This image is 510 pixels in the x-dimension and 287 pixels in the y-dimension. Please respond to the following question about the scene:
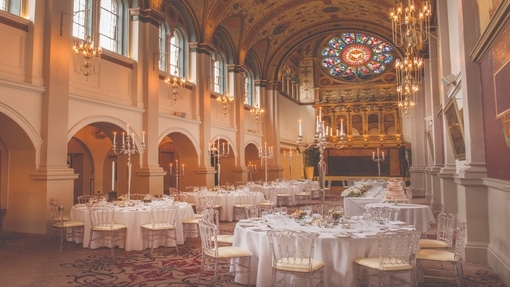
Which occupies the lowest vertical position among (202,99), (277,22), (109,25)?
(202,99)

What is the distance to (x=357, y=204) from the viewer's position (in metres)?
10.3

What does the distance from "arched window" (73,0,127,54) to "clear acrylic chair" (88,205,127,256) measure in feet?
16.7

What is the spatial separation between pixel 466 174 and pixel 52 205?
7.48 meters

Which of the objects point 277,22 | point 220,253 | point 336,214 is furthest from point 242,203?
point 277,22

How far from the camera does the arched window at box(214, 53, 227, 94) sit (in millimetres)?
18083

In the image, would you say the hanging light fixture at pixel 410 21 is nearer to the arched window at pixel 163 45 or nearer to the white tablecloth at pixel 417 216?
the white tablecloth at pixel 417 216

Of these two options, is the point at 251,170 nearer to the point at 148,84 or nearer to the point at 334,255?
the point at 148,84

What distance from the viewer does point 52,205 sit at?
7.92 m

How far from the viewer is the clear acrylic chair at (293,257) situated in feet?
14.6

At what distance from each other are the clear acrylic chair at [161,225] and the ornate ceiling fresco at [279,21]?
951 cm

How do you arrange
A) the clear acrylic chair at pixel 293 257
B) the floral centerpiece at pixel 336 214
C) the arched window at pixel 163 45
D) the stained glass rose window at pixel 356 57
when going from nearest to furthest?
the clear acrylic chair at pixel 293 257 < the floral centerpiece at pixel 336 214 < the arched window at pixel 163 45 < the stained glass rose window at pixel 356 57

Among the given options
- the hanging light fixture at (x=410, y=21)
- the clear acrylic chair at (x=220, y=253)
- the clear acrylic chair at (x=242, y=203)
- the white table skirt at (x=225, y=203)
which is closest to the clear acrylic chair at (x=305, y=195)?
the clear acrylic chair at (x=242, y=203)

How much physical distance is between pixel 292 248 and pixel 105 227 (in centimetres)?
396

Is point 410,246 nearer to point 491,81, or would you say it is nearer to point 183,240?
point 491,81
